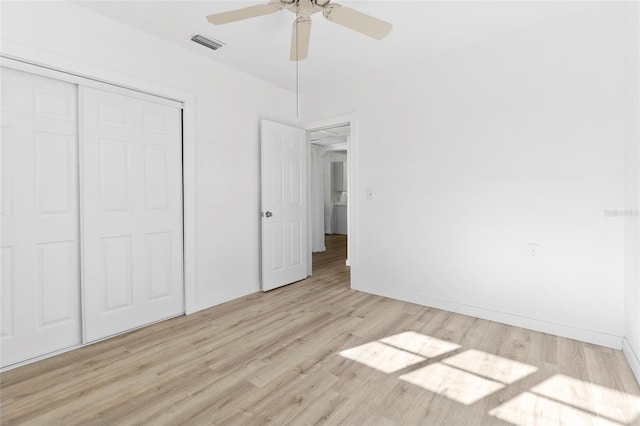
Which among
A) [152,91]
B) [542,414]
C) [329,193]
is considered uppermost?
[152,91]

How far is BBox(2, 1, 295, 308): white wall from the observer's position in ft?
7.16

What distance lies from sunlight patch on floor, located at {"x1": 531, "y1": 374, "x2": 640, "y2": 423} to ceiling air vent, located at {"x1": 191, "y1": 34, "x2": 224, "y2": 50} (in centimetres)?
352

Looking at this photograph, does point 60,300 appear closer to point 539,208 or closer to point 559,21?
point 539,208

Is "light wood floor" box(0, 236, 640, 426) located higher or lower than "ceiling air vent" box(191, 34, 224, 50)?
lower

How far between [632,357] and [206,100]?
394 centimetres

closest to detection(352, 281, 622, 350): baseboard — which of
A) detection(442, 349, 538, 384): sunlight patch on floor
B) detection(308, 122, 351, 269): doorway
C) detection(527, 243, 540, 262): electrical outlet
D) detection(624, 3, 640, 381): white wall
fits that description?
detection(624, 3, 640, 381): white wall

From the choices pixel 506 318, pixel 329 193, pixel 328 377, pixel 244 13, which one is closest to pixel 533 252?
pixel 506 318

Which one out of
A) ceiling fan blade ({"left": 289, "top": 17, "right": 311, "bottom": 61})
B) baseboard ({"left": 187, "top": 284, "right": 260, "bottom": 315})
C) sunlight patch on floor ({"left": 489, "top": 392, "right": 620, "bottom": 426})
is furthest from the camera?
baseboard ({"left": 187, "top": 284, "right": 260, "bottom": 315})

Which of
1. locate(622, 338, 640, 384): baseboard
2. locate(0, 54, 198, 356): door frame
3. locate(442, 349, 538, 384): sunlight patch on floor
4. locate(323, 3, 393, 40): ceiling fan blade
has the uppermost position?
locate(323, 3, 393, 40): ceiling fan blade

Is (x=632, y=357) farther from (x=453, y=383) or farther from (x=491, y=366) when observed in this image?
(x=453, y=383)

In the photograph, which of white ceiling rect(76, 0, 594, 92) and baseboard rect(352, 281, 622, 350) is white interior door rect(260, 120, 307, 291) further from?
baseboard rect(352, 281, 622, 350)

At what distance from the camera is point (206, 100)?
3174mm

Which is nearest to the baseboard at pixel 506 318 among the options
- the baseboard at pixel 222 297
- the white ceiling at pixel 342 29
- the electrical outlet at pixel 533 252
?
the electrical outlet at pixel 533 252

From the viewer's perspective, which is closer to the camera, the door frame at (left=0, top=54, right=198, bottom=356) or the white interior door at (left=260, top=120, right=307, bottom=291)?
the door frame at (left=0, top=54, right=198, bottom=356)
